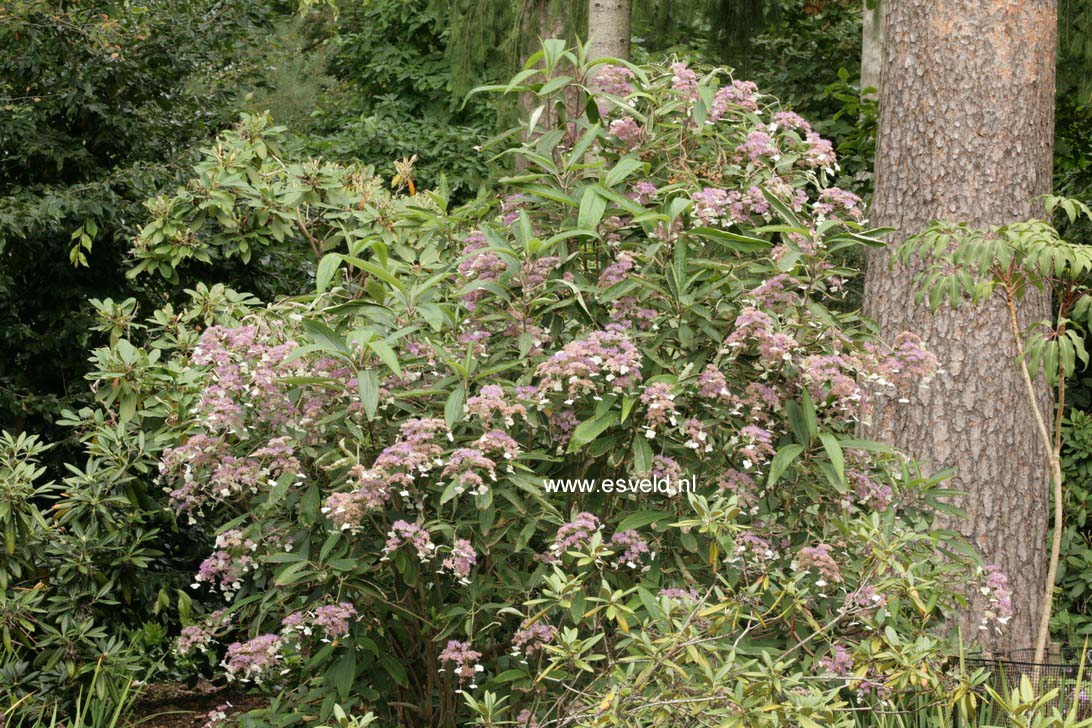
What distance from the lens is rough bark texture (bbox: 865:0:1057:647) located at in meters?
5.02

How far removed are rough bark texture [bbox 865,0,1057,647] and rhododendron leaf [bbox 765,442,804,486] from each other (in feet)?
7.14

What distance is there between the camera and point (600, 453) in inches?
117

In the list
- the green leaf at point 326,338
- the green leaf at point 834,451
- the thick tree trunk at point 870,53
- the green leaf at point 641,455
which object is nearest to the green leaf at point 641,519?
the green leaf at point 641,455

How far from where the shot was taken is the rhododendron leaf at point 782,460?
2.89m

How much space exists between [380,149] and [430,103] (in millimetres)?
1323

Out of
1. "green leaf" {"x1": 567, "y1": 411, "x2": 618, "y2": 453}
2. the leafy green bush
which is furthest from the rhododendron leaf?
"green leaf" {"x1": 567, "y1": 411, "x2": 618, "y2": 453}

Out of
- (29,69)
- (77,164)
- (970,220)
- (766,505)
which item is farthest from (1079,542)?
(29,69)

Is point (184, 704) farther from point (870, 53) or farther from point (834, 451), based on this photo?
point (870, 53)

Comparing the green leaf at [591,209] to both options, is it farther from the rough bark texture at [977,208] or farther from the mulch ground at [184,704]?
the mulch ground at [184,704]

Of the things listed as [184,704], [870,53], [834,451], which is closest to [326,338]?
[834,451]

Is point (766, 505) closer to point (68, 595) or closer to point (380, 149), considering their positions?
point (68, 595)

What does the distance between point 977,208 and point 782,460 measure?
267 cm

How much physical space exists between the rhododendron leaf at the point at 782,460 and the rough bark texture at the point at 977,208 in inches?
85.7

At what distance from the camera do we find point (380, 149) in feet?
49.3
